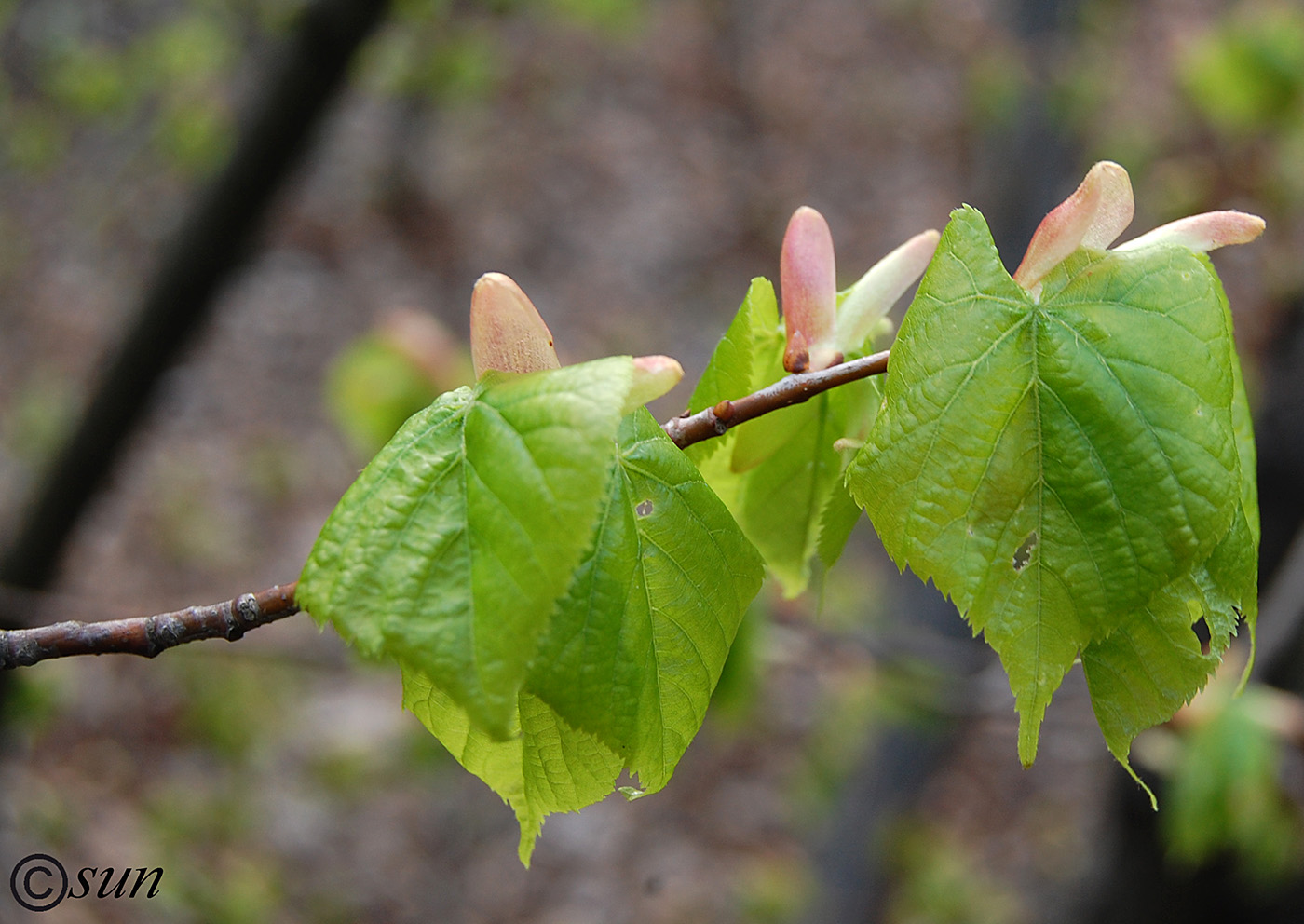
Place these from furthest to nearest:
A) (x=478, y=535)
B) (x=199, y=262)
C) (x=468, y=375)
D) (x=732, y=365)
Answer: (x=468, y=375) < (x=199, y=262) < (x=732, y=365) < (x=478, y=535)

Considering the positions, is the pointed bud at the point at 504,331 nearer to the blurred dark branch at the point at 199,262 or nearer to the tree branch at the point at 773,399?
the tree branch at the point at 773,399

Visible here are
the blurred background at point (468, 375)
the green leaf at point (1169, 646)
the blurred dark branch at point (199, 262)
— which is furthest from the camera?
the blurred background at point (468, 375)

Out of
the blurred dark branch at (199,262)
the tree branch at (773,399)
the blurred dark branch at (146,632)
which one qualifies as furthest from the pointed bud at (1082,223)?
the blurred dark branch at (199,262)

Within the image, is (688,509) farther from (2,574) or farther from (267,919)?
(267,919)

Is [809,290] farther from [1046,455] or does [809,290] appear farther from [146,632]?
[146,632]

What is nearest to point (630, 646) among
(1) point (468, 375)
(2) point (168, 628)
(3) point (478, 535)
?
(3) point (478, 535)
